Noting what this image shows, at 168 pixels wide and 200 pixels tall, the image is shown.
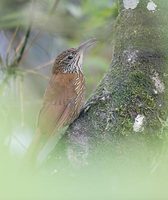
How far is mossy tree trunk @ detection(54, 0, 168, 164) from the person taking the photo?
1.89 meters

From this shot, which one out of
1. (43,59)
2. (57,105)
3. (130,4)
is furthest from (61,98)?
(43,59)

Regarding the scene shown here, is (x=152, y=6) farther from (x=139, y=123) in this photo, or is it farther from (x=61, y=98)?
(x=61, y=98)

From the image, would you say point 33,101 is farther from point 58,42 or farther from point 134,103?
point 134,103

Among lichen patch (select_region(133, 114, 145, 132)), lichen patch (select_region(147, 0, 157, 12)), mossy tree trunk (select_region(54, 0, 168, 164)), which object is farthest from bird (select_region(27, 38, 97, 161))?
lichen patch (select_region(147, 0, 157, 12))

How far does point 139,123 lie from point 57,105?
1264mm

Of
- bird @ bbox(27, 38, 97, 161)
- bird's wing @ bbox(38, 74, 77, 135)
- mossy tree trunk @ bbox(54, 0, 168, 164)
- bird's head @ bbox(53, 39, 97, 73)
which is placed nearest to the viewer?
mossy tree trunk @ bbox(54, 0, 168, 164)

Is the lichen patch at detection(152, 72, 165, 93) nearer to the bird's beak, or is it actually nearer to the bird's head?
the bird's beak

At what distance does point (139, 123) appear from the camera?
1.96 metres

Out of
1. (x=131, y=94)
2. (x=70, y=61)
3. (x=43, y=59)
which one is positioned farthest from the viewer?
(x=43, y=59)

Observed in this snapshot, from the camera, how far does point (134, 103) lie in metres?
2.06

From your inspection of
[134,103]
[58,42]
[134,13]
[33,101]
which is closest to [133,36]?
[134,13]

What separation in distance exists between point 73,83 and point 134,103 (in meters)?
1.43

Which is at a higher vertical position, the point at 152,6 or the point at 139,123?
the point at 152,6

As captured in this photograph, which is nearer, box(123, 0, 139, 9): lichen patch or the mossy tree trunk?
the mossy tree trunk
